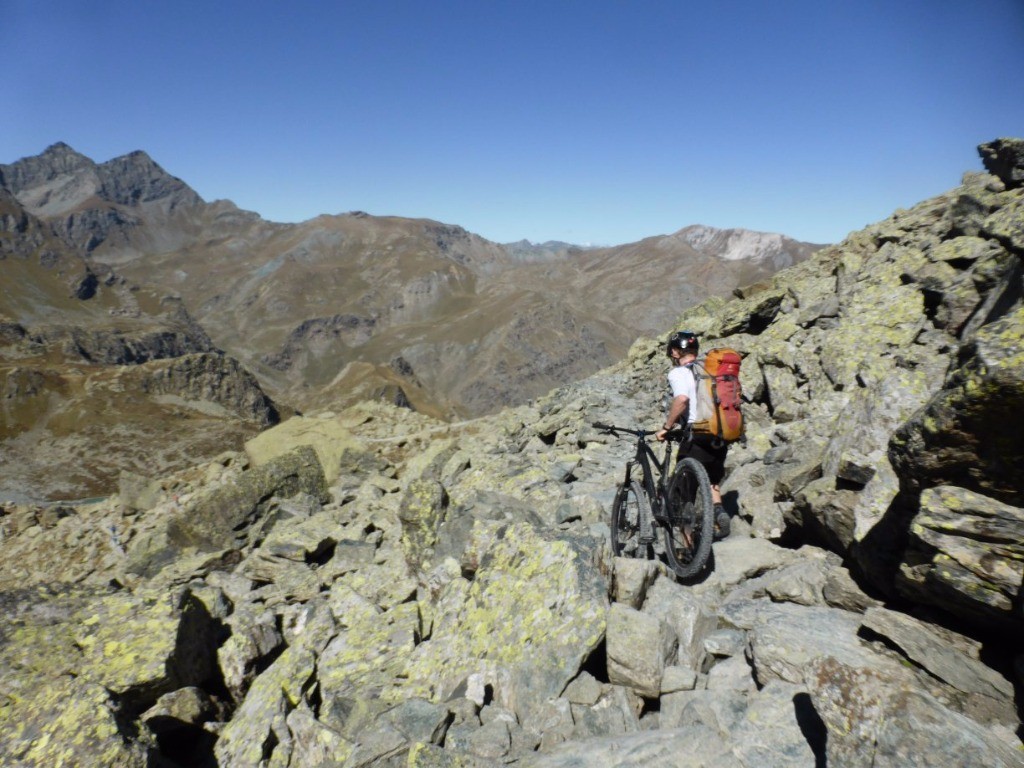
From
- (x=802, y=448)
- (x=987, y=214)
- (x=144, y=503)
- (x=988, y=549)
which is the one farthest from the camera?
(x=144, y=503)

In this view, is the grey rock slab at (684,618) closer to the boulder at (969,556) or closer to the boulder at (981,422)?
the boulder at (969,556)

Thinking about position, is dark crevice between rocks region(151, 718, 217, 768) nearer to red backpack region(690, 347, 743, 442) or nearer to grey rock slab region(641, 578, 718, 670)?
grey rock slab region(641, 578, 718, 670)

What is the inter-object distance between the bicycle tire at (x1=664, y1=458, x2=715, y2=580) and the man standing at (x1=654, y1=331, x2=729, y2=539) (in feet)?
1.57

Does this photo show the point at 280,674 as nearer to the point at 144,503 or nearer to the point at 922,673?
the point at 922,673

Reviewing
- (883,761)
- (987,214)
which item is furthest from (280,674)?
(987,214)

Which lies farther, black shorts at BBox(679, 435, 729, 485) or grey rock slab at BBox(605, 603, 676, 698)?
black shorts at BBox(679, 435, 729, 485)

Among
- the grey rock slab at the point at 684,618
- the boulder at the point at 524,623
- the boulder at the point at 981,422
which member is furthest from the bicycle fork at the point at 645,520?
the boulder at the point at 981,422

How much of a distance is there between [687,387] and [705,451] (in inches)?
39.5

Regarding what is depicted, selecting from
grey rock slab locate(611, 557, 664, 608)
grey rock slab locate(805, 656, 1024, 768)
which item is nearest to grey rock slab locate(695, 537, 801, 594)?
grey rock slab locate(611, 557, 664, 608)

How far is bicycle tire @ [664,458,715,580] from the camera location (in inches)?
272

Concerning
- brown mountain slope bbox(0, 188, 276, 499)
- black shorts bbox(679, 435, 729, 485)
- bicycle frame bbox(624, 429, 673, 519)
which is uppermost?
black shorts bbox(679, 435, 729, 485)

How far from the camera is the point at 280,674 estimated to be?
7492 mm

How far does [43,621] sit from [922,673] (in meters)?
10.9

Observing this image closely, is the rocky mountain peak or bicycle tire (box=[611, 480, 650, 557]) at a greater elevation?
the rocky mountain peak
